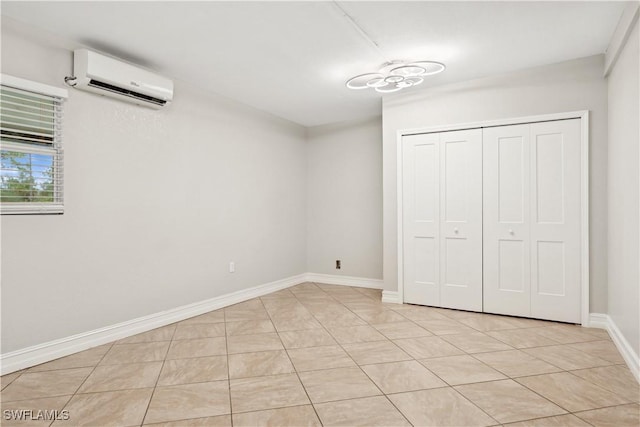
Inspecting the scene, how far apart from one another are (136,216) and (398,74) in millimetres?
2793

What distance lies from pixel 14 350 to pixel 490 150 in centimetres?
440

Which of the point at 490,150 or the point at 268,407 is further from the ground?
the point at 490,150

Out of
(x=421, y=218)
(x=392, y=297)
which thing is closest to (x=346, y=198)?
(x=421, y=218)

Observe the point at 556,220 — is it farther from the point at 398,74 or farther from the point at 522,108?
the point at 398,74

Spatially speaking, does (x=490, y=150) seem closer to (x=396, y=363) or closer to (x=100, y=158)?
(x=396, y=363)

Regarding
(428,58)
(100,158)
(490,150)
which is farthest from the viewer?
(490,150)

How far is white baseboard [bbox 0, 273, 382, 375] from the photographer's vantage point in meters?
2.47

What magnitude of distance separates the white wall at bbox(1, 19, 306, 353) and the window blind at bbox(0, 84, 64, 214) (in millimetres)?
82

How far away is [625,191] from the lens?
2611 millimetres

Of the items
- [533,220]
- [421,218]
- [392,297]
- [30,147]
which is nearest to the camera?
[30,147]

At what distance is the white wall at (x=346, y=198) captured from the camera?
17.0 feet

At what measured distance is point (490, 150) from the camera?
3730mm

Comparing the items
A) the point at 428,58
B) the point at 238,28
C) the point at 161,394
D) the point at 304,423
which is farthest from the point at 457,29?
the point at 161,394

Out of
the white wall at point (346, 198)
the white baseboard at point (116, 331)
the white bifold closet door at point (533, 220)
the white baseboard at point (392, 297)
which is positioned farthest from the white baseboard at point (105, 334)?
the white bifold closet door at point (533, 220)
